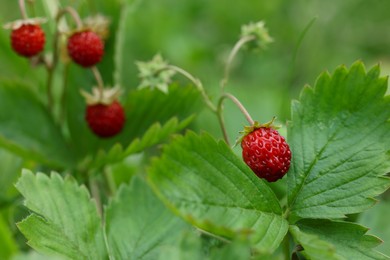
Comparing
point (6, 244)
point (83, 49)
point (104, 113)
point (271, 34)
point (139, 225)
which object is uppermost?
point (271, 34)

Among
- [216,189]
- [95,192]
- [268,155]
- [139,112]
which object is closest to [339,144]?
[268,155]

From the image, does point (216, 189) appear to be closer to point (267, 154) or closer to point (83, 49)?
point (267, 154)

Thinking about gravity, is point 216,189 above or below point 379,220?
below

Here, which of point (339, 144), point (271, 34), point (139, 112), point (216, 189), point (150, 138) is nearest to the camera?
point (216, 189)

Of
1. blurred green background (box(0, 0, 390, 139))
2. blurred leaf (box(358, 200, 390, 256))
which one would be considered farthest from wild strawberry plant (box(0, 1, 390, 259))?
blurred green background (box(0, 0, 390, 139))

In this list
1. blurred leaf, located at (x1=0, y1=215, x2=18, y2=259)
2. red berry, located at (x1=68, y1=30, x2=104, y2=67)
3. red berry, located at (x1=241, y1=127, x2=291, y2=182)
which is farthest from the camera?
red berry, located at (x1=68, y1=30, x2=104, y2=67)

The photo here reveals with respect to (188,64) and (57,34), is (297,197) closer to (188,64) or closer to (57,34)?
(57,34)

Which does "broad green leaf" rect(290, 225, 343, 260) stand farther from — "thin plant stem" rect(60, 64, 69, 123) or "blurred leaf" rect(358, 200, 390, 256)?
"thin plant stem" rect(60, 64, 69, 123)
